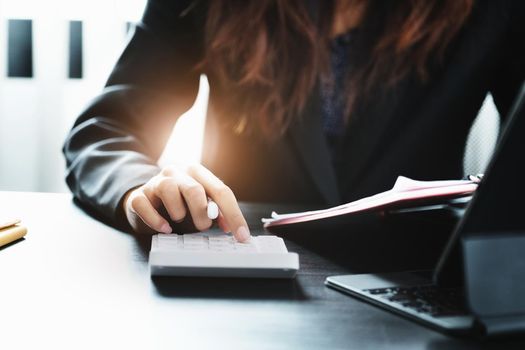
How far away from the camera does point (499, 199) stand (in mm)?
400

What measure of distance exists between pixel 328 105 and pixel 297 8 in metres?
0.20

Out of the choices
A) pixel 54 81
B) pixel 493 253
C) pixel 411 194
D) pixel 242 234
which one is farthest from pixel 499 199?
pixel 54 81

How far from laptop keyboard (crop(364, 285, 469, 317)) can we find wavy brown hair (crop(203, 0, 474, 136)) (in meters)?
0.69

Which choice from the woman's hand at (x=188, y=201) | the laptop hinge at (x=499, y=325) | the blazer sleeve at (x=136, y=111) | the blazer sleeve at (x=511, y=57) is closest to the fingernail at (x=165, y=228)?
the woman's hand at (x=188, y=201)

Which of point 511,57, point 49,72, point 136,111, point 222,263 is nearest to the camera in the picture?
point 222,263

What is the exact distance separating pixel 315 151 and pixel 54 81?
4.03ft

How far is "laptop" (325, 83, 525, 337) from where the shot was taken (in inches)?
15.4

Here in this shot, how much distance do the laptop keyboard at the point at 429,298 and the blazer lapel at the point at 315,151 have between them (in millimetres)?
618

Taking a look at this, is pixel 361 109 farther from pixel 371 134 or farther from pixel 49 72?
pixel 49 72

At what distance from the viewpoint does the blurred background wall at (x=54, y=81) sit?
→ 2.01 metres

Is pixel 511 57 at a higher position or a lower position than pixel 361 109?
higher

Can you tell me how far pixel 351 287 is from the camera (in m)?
0.51

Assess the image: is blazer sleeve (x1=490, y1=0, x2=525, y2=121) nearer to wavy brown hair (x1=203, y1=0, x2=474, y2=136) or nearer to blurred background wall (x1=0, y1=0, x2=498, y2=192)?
wavy brown hair (x1=203, y1=0, x2=474, y2=136)

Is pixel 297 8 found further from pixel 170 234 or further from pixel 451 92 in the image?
pixel 170 234
